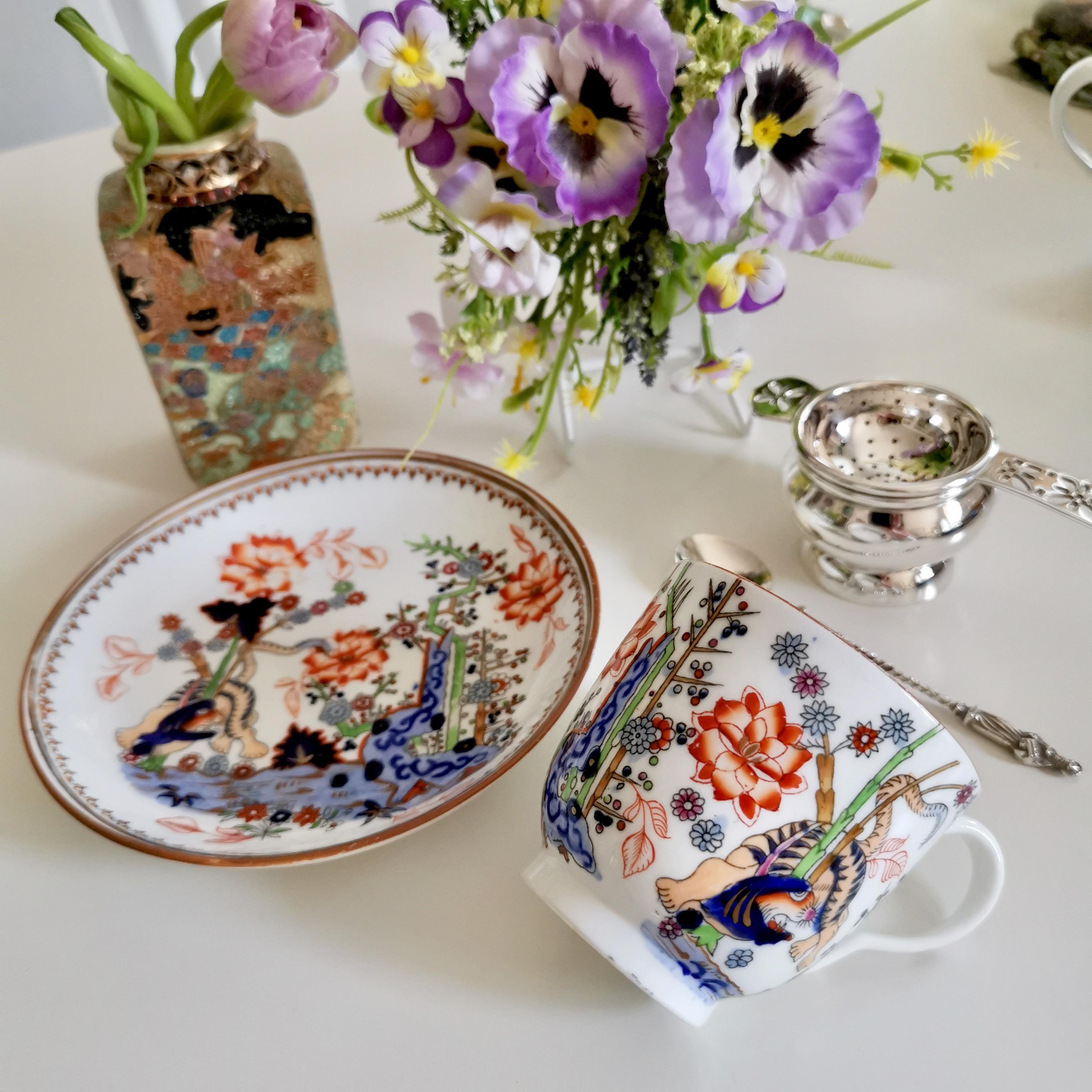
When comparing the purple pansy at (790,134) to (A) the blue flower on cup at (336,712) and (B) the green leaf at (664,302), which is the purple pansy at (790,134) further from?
(A) the blue flower on cup at (336,712)

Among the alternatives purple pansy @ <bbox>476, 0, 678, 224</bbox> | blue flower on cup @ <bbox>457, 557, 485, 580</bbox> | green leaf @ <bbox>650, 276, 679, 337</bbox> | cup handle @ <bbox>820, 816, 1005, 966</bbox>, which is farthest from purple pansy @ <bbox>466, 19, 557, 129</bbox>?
cup handle @ <bbox>820, 816, 1005, 966</bbox>

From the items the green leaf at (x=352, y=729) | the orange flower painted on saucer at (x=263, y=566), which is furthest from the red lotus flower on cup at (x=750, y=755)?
the orange flower painted on saucer at (x=263, y=566)

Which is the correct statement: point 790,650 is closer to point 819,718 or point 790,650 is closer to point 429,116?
point 819,718

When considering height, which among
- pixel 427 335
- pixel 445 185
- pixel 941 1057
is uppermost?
pixel 445 185

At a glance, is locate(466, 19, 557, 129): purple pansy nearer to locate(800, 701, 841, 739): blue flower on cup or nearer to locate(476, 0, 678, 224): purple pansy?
locate(476, 0, 678, 224): purple pansy

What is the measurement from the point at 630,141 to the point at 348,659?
28 cm

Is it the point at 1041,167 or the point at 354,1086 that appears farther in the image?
the point at 1041,167

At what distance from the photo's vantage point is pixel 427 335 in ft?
1.82

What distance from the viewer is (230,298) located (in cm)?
54

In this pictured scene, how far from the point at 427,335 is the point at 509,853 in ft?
0.93

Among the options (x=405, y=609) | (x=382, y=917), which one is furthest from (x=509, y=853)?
(x=405, y=609)

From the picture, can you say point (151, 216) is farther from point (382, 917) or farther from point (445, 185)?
point (382, 917)

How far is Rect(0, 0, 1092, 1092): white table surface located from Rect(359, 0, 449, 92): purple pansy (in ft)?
0.80

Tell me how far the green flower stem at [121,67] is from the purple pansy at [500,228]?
0.50 ft
